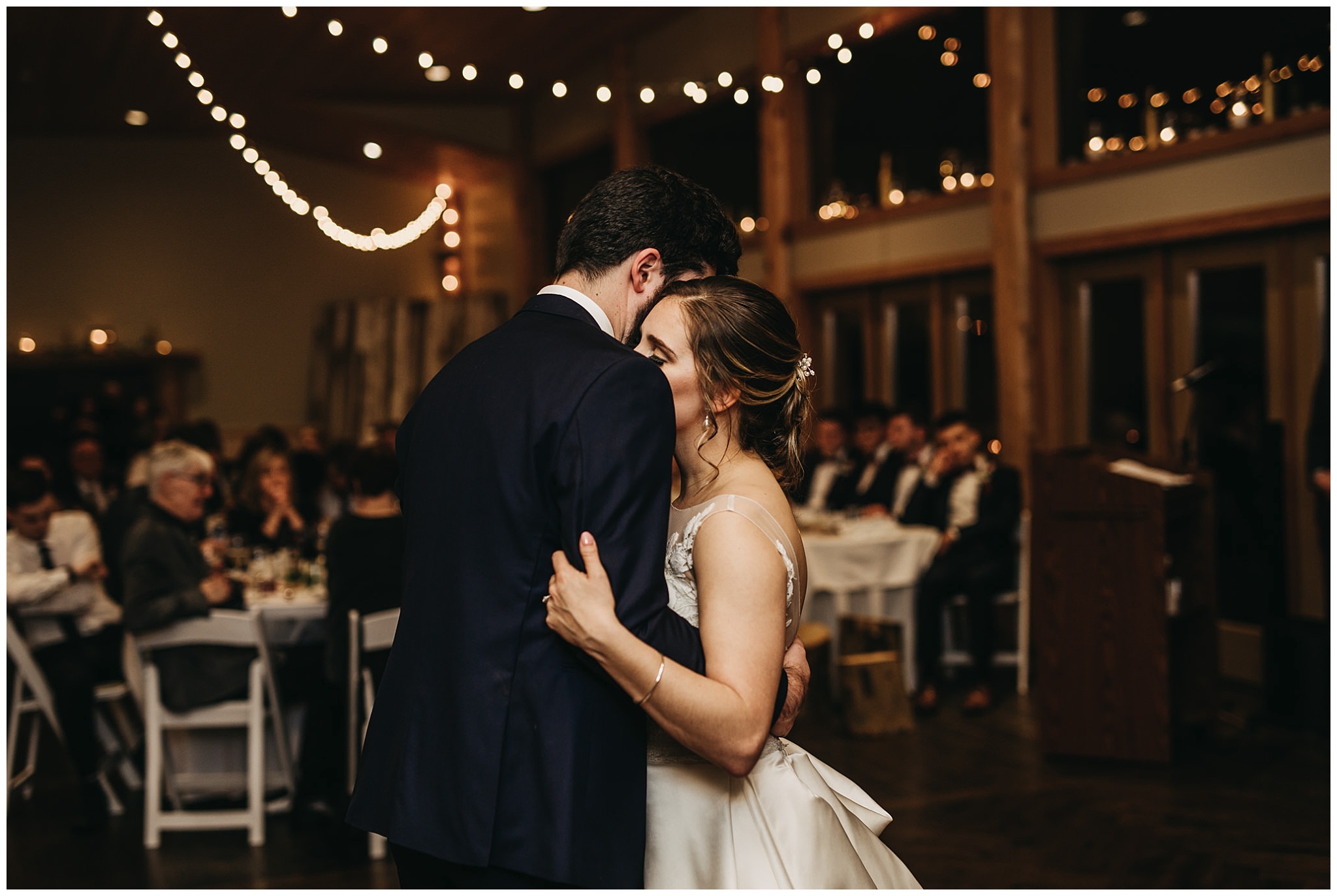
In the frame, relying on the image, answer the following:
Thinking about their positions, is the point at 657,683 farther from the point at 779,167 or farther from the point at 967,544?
the point at 779,167

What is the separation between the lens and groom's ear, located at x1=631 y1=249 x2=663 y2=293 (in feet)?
5.33

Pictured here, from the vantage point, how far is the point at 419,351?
47.4 feet

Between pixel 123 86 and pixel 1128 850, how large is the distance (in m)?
12.2

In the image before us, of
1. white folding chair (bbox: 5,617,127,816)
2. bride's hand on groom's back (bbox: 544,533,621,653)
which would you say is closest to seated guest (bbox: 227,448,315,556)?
white folding chair (bbox: 5,617,127,816)

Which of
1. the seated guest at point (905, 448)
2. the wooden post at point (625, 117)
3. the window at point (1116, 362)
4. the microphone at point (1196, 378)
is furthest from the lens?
the wooden post at point (625, 117)

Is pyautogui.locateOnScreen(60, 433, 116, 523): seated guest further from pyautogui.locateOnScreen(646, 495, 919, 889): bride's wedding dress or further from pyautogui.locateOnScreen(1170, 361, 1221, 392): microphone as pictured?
pyautogui.locateOnScreen(646, 495, 919, 889): bride's wedding dress

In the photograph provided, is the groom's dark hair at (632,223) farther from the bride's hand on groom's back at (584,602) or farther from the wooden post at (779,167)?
the wooden post at (779,167)

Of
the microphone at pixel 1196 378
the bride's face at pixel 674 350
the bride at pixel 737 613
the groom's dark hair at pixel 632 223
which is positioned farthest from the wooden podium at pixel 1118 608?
the groom's dark hair at pixel 632 223

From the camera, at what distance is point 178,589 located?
4.40 meters

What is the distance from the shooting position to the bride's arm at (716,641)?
4.58 feet

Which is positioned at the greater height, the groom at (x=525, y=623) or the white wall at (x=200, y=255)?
the white wall at (x=200, y=255)

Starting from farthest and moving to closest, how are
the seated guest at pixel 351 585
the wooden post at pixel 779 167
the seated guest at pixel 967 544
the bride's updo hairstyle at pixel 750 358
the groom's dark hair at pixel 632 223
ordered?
the wooden post at pixel 779 167 → the seated guest at pixel 967 544 → the seated guest at pixel 351 585 → the bride's updo hairstyle at pixel 750 358 → the groom's dark hair at pixel 632 223

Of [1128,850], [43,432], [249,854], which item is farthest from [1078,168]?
[43,432]

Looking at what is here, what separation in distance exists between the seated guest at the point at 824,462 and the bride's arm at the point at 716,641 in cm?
629
